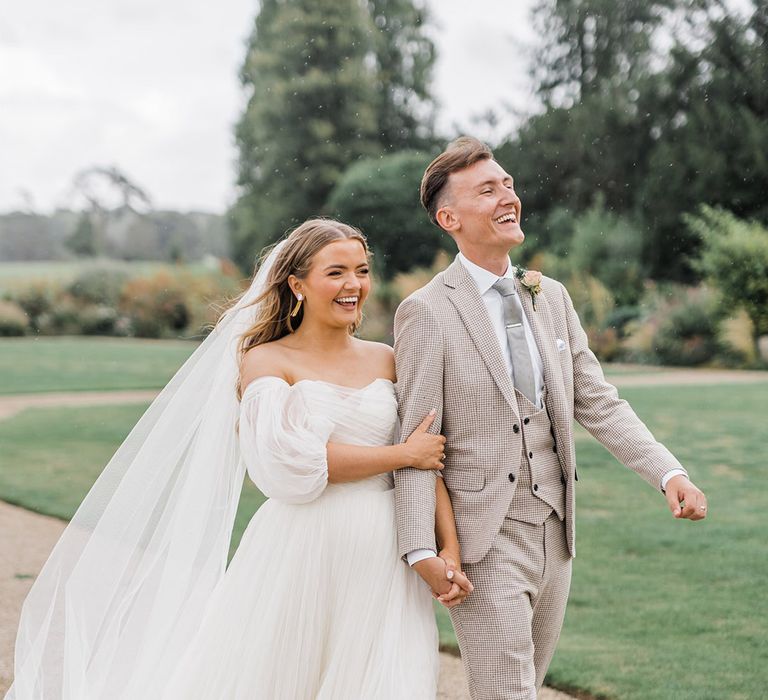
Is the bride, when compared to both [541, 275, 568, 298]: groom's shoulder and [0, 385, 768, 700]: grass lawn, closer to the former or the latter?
[541, 275, 568, 298]: groom's shoulder

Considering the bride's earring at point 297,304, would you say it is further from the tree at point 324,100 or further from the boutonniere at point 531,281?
the tree at point 324,100

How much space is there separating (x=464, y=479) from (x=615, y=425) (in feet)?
1.51

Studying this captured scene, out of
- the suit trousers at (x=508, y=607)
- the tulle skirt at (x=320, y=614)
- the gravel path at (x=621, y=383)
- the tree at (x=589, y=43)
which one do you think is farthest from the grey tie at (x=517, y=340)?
the tree at (x=589, y=43)

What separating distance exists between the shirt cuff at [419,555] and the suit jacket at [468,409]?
14mm

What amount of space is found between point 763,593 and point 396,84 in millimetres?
25931

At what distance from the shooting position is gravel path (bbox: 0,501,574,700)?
13.6 ft

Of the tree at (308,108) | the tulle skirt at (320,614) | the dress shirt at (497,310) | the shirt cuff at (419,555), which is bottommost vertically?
the tulle skirt at (320,614)

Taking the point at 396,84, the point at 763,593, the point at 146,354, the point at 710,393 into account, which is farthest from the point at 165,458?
the point at 396,84

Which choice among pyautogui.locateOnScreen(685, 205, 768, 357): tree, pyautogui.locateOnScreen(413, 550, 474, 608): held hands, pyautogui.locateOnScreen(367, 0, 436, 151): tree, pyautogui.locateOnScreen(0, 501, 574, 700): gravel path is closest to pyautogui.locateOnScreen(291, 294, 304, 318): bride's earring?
pyautogui.locateOnScreen(413, 550, 474, 608): held hands

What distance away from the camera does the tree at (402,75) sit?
2966 cm

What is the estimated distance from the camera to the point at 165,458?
3.17 metres

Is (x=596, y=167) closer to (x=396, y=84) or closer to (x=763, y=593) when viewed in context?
(x=396, y=84)

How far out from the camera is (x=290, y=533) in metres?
2.74

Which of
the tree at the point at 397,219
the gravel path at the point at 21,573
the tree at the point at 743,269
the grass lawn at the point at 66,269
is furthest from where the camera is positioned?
the grass lawn at the point at 66,269
